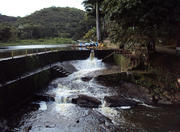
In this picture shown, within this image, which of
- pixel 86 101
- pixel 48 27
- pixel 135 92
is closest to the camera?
pixel 86 101

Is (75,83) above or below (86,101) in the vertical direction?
above

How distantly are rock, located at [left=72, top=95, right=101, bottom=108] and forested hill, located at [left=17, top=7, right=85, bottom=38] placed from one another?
58.9 m

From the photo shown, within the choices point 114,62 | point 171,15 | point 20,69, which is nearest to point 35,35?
point 114,62

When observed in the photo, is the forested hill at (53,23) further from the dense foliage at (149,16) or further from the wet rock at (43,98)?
the wet rock at (43,98)

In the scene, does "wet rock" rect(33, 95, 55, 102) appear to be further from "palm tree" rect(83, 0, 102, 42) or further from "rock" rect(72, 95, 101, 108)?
"palm tree" rect(83, 0, 102, 42)

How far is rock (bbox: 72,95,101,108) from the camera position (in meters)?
10.3

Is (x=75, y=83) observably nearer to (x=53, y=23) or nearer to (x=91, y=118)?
(x=91, y=118)

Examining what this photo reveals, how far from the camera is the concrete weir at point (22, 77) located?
9961mm

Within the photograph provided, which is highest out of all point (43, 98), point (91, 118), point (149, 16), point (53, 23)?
point (53, 23)

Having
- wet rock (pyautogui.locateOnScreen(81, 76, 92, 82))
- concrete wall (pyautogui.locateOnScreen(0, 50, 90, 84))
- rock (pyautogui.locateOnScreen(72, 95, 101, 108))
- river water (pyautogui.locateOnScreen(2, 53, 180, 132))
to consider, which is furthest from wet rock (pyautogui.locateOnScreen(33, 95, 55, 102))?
wet rock (pyautogui.locateOnScreen(81, 76, 92, 82))

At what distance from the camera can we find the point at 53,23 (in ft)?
312

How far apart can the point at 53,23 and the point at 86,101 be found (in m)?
91.3

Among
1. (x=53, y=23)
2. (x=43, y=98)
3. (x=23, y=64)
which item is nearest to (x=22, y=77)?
(x=23, y=64)

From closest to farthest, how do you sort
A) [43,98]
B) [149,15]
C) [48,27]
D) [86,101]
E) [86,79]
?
[86,101] → [149,15] → [43,98] → [86,79] → [48,27]
